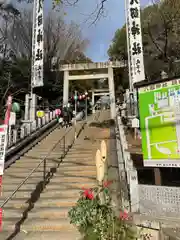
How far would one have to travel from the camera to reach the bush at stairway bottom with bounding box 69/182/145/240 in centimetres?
389

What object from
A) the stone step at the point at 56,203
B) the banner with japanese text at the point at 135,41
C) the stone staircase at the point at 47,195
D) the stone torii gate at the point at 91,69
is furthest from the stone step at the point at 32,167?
the stone torii gate at the point at 91,69

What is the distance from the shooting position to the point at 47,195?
675cm

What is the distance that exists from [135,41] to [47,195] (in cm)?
1011

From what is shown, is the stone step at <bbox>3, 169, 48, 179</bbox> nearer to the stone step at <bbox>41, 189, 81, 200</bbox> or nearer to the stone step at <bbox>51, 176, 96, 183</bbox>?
the stone step at <bbox>51, 176, 96, 183</bbox>

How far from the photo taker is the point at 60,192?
6.79m

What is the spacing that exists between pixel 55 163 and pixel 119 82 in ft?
93.8

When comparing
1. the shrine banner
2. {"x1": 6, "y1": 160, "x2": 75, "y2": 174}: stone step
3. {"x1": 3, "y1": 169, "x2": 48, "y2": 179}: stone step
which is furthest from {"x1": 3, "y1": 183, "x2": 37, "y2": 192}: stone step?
the shrine banner

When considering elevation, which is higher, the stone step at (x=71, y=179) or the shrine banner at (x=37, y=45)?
the shrine banner at (x=37, y=45)

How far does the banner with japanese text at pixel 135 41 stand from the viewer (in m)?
12.9

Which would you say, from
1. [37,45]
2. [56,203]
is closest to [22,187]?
[56,203]

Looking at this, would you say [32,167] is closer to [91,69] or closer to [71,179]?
Result: [71,179]

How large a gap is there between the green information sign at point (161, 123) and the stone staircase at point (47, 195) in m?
Result: 2.42

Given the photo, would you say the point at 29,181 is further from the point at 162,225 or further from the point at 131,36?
the point at 131,36

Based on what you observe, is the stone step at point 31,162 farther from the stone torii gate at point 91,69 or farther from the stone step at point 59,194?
the stone torii gate at point 91,69
